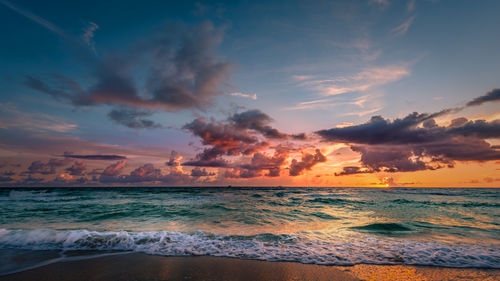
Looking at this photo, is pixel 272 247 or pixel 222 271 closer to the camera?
pixel 222 271

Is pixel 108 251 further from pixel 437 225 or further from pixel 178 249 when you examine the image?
pixel 437 225

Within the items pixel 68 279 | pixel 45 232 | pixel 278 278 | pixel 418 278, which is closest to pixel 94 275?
pixel 68 279

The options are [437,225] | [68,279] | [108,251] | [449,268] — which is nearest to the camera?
[68,279]

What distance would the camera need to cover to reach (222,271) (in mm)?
5477

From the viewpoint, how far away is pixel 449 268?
19.3 feet

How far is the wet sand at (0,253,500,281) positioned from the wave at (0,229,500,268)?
47 cm

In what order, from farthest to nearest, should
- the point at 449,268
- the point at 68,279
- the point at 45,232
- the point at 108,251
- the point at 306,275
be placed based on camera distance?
1. the point at 45,232
2. the point at 108,251
3. the point at 449,268
4. the point at 306,275
5. the point at 68,279

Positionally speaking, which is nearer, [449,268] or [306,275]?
[306,275]

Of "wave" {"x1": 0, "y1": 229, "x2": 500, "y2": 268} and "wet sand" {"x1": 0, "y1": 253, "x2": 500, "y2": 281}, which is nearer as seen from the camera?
"wet sand" {"x1": 0, "y1": 253, "x2": 500, "y2": 281}

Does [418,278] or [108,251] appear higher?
[418,278]

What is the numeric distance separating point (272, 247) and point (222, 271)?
263cm

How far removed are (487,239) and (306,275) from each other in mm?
9597

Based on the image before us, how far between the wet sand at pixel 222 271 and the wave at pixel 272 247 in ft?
1.55

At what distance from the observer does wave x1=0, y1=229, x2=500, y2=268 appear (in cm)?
648
